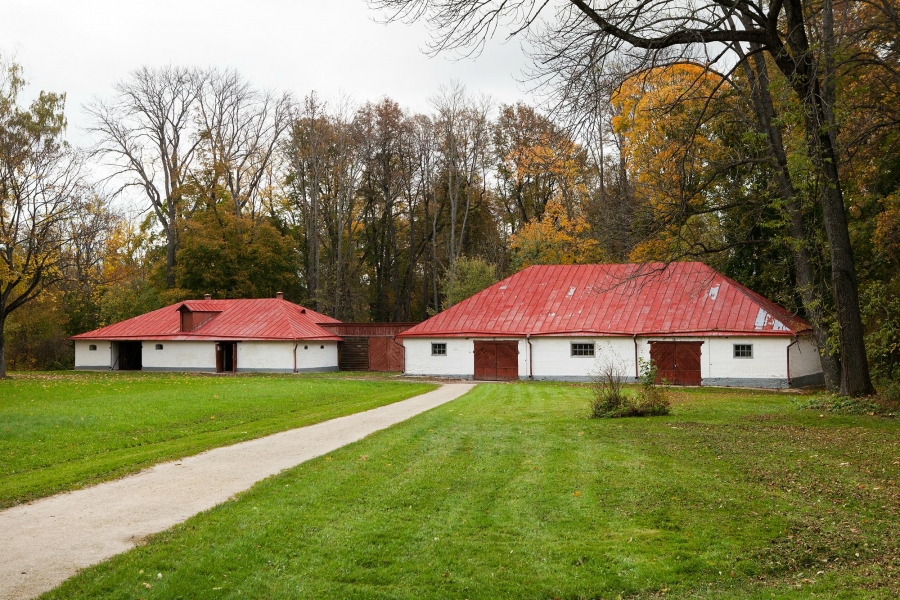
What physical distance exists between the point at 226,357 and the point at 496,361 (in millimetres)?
16676

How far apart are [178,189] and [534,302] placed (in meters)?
26.8

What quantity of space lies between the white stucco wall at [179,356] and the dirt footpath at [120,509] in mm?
28996

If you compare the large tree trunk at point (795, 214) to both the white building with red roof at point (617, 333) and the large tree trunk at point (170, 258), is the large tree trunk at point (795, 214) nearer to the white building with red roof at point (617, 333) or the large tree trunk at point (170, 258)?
the white building with red roof at point (617, 333)

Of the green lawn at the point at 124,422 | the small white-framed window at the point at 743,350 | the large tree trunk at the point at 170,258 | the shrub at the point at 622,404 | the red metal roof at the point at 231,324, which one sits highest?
the large tree trunk at the point at 170,258

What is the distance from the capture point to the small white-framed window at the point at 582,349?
100 ft

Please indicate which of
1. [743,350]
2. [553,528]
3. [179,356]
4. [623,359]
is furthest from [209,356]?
[553,528]

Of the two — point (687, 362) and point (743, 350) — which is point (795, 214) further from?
point (687, 362)

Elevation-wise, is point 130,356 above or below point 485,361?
above

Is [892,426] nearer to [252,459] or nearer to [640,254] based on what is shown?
[252,459]

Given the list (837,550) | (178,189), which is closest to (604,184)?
(178,189)

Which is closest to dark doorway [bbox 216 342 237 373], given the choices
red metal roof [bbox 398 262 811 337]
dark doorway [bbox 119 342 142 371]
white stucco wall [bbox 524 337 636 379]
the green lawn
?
dark doorway [bbox 119 342 142 371]

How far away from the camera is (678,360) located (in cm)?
2931

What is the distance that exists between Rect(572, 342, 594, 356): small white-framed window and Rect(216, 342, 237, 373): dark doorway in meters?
18.8

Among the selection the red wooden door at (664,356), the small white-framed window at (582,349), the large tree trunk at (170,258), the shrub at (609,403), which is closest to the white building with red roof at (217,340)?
the large tree trunk at (170,258)
